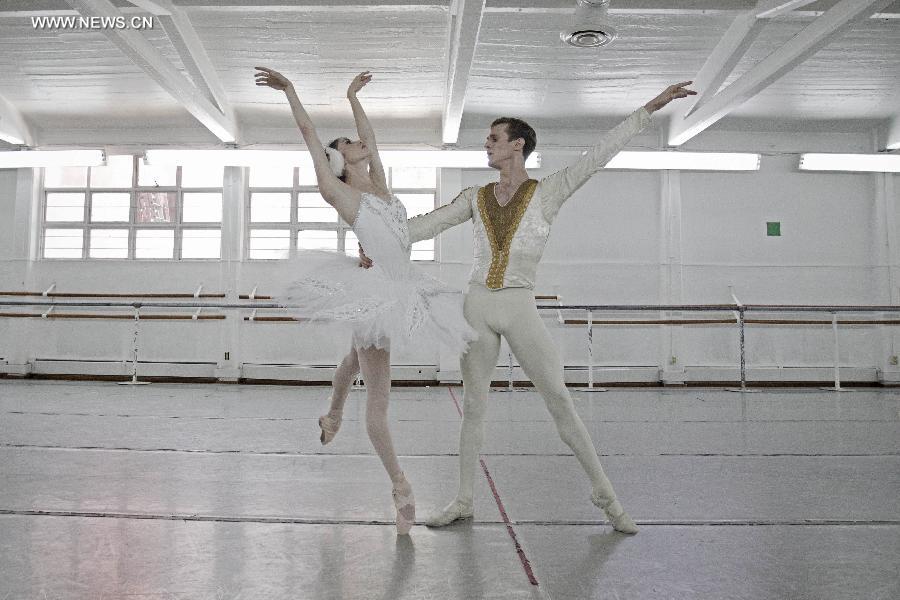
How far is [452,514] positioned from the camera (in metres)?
2.72

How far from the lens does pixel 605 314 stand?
36.8ft

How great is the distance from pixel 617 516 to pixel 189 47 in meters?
8.57

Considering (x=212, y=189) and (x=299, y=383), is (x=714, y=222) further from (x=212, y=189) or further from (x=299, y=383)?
(x=212, y=189)

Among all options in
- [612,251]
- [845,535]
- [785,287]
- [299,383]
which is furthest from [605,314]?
[845,535]

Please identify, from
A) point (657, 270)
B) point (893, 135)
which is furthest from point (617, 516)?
point (893, 135)

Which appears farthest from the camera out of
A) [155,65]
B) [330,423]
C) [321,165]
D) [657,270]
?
[657,270]

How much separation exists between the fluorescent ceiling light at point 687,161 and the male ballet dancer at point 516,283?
7.80 meters

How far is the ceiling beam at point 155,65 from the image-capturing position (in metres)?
7.13

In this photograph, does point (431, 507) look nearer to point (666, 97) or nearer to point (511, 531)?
point (511, 531)

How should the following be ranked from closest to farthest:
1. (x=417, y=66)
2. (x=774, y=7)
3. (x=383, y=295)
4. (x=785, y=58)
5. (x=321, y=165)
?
(x=321, y=165) < (x=383, y=295) < (x=774, y=7) < (x=785, y=58) < (x=417, y=66)

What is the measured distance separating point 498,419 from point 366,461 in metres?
2.33

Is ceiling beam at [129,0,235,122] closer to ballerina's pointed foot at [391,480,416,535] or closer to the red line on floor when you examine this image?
the red line on floor

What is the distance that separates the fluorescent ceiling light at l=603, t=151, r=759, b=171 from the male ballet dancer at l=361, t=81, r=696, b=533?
25.6 ft

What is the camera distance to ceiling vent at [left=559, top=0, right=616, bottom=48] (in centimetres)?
656
